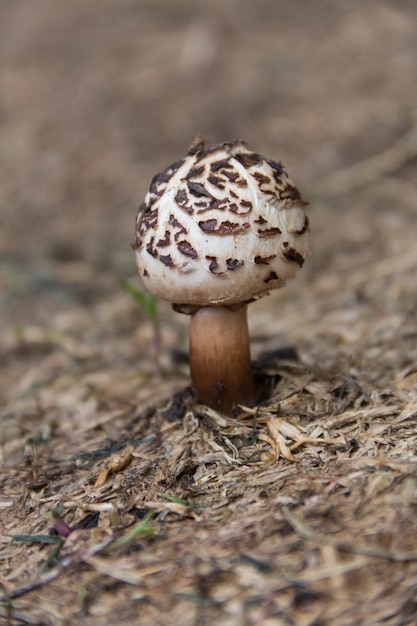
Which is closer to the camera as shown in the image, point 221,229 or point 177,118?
point 221,229

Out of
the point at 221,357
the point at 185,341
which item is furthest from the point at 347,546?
the point at 185,341

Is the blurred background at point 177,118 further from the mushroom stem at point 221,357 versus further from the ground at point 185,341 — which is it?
the mushroom stem at point 221,357

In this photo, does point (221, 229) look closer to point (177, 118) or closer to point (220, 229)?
point (220, 229)

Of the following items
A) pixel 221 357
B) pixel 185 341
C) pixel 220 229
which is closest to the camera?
pixel 220 229

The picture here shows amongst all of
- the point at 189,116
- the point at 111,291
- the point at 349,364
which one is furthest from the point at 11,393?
the point at 189,116

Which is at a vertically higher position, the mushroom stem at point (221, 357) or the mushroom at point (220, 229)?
the mushroom at point (220, 229)

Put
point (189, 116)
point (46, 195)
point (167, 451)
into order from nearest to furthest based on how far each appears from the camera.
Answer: point (167, 451)
point (46, 195)
point (189, 116)

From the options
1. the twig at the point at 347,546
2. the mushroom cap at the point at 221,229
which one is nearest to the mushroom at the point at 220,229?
the mushroom cap at the point at 221,229

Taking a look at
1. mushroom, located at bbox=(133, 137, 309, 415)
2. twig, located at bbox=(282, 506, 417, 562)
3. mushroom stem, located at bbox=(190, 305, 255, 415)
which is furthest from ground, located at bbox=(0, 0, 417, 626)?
mushroom, located at bbox=(133, 137, 309, 415)

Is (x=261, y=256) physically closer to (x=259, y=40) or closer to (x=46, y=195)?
(x=46, y=195)
